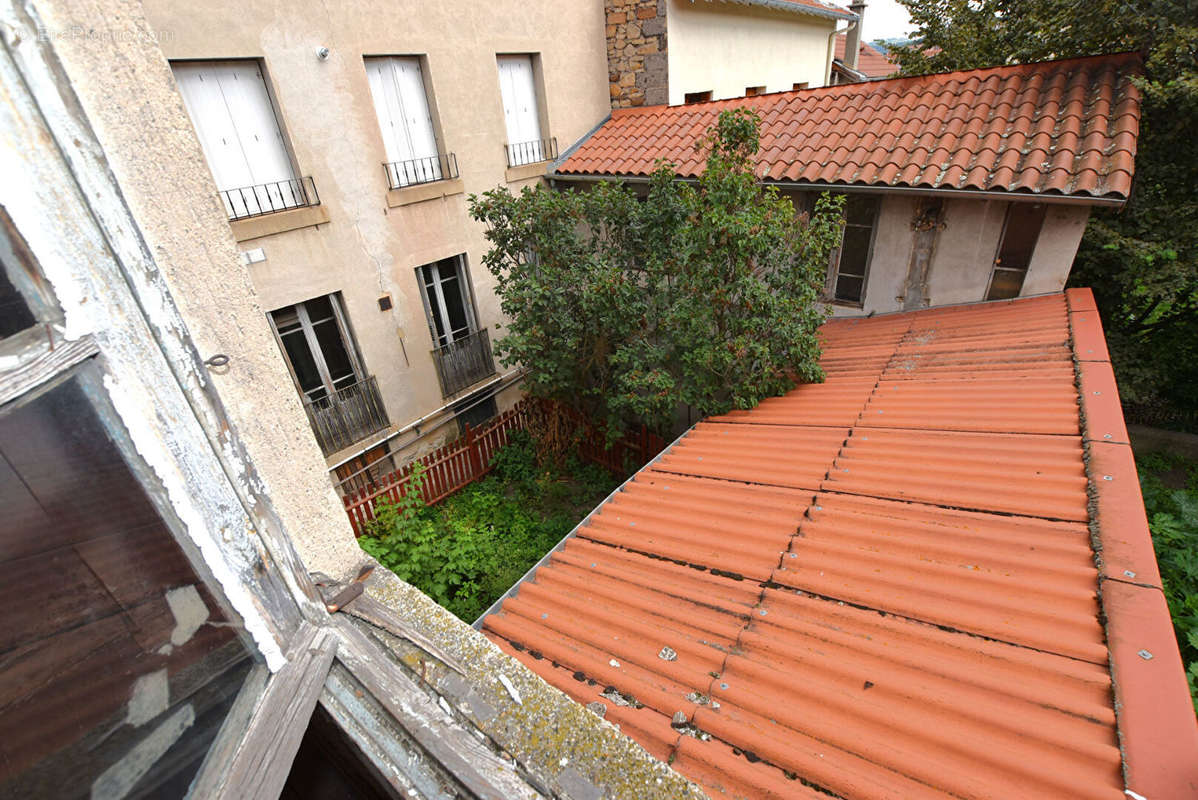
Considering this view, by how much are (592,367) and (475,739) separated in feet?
21.8

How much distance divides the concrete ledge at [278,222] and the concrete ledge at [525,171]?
10.2 feet

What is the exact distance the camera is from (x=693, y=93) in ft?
35.5

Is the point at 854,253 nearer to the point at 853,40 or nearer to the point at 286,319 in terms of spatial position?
the point at 286,319

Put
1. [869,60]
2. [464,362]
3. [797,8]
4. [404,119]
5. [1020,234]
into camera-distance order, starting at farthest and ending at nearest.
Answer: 1. [869,60]
2. [797,8]
3. [464,362]
4. [404,119]
5. [1020,234]

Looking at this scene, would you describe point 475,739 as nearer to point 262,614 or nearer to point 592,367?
point 262,614

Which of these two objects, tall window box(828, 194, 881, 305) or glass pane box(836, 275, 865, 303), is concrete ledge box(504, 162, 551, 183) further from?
glass pane box(836, 275, 865, 303)

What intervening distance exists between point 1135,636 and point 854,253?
6111 millimetres

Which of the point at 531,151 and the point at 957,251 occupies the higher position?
the point at 531,151

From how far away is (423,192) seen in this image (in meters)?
7.66

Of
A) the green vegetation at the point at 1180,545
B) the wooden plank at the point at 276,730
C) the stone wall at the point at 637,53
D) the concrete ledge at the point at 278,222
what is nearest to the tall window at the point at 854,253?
the green vegetation at the point at 1180,545

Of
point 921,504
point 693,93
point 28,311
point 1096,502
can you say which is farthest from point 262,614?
point 693,93

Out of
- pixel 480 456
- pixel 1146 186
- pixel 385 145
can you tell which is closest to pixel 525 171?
pixel 385 145

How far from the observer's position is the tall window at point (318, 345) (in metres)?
6.99

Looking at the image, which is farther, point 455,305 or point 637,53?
point 637,53
